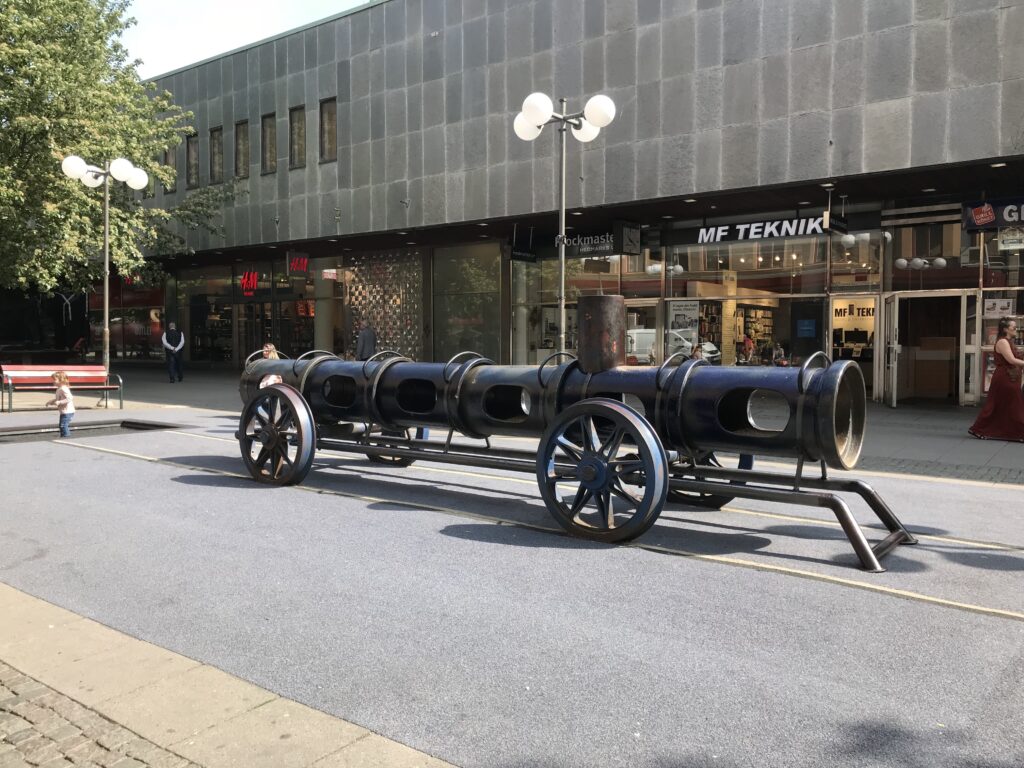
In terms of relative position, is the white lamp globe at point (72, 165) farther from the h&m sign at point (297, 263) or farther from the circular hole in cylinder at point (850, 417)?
the circular hole in cylinder at point (850, 417)

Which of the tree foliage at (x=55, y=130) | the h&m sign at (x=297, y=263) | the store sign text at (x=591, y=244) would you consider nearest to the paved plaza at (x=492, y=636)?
the store sign text at (x=591, y=244)

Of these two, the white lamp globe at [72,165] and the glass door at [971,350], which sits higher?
the white lamp globe at [72,165]

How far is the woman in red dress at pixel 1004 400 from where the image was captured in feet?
38.9

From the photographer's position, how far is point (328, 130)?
23.9 m

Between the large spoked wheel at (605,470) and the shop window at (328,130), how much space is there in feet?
63.7

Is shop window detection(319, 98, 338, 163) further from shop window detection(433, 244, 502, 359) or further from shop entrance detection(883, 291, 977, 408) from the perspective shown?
shop entrance detection(883, 291, 977, 408)

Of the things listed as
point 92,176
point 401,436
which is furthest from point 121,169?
point 401,436

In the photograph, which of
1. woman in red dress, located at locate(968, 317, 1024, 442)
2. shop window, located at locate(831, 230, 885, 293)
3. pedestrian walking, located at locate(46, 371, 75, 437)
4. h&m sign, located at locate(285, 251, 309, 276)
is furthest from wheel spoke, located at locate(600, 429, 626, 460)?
h&m sign, located at locate(285, 251, 309, 276)

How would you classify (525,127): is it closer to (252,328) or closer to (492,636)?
(492,636)

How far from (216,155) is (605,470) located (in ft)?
82.2

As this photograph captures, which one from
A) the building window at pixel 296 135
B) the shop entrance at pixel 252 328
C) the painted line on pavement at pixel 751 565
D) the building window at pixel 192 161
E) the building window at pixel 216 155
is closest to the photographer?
the painted line on pavement at pixel 751 565

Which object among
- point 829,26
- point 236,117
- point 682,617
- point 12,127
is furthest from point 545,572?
point 236,117

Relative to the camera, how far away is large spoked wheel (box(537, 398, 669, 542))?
18.5 feet

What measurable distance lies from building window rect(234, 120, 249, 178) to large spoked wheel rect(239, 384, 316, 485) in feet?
65.5
